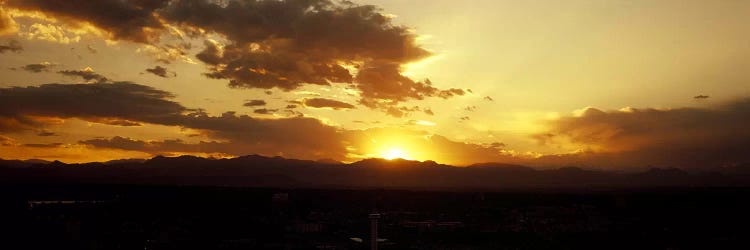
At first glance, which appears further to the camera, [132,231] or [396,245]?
[132,231]

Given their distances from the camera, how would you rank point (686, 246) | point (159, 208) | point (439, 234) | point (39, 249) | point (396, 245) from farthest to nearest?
point (159, 208), point (439, 234), point (686, 246), point (396, 245), point (39, 249)

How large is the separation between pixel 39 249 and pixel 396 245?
34.2 meters

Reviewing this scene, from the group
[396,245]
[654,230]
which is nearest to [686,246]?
[654,230]

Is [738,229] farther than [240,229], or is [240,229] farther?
[738,229]

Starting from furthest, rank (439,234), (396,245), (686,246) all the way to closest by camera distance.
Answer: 1. (439,234)
2. (686,246)
3. (396,245)

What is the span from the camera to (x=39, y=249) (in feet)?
170

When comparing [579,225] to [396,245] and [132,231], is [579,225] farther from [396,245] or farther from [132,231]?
[132,231]

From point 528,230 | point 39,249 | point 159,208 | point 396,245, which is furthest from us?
point 159,208

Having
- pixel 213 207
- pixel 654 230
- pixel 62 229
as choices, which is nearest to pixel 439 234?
pixel 654 230

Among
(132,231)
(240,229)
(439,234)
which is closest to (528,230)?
(439,234)

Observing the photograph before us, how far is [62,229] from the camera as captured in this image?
68.4 m

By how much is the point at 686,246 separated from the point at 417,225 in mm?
34869

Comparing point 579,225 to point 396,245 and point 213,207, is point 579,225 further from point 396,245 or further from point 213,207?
point 213,207

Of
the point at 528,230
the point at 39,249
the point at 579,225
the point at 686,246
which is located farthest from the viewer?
the point at 579,225
